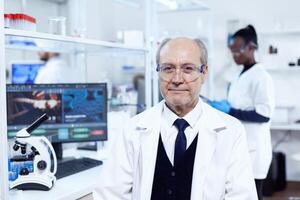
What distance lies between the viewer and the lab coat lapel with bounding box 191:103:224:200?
1.35 meters

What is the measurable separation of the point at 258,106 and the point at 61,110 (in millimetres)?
1212

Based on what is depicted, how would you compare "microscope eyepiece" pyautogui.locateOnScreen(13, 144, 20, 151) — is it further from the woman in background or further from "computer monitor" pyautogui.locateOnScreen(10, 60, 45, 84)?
"computer monitor" pyautogui.locateOnScreen(10, 60, 45, 84)

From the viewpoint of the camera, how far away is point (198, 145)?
1396mm

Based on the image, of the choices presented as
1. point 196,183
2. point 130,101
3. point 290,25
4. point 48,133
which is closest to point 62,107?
point 48,133

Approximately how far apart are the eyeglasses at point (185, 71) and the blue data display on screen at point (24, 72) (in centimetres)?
222

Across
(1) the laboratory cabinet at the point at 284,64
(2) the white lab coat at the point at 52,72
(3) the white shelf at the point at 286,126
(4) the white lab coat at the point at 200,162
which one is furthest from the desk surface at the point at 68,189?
(1) the laboratory cabinet at the point at 284,64

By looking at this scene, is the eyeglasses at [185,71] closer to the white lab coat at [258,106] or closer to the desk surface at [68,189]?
the desk surface at [68,189]

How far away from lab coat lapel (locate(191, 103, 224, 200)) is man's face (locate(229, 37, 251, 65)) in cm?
132

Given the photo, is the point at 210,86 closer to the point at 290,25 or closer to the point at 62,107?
the point at 290,25

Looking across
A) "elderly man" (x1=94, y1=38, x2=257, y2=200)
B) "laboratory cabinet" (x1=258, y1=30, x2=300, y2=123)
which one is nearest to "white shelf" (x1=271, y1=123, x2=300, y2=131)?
"laboratory cabinet" (x1=258, y1=30, x2=300, y2=123)

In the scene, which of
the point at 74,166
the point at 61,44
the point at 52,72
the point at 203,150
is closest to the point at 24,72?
the point at 52,72

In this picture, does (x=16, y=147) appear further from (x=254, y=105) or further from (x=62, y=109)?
(x=254, y=105)

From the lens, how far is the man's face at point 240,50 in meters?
2.63

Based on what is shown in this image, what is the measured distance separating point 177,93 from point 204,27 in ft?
11.4
